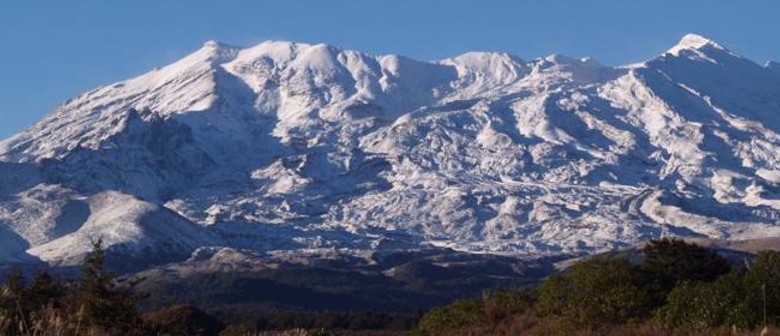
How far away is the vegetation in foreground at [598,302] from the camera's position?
30891 mm

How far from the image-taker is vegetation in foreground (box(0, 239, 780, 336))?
30.9m

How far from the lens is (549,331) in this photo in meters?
35.3

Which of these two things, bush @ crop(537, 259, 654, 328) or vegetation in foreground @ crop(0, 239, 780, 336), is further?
bush @ crop(537, 259, 654, 328)

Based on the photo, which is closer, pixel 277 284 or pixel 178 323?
pixel 178 323

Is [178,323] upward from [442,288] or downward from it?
downward

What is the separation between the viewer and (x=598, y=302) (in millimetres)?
37188

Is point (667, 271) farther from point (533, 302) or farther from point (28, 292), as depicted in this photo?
point (28, 292)

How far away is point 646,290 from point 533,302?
8533 mm

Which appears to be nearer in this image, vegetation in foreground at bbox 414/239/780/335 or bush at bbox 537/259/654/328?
vegetation in foreground at bbox 414/239/780/335

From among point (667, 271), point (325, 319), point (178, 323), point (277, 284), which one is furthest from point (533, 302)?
point (277, 284)

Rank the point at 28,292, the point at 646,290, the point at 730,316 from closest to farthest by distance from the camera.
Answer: the point at 730,316
the point at 646,290
the point at 28,292

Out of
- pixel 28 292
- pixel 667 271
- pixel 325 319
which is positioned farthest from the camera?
pixel 325 319

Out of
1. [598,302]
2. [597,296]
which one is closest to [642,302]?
[598,302]

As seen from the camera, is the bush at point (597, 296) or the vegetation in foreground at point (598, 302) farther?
the bush at point (597, 296)
